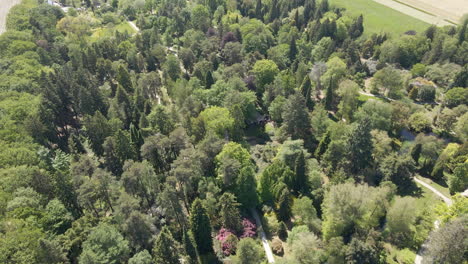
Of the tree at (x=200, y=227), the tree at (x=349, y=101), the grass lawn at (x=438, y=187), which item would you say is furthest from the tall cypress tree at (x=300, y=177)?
the tree at (x=349, y=101)

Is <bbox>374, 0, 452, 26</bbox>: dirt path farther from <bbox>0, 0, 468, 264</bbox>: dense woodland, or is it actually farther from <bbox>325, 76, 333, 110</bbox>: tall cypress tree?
<bbox>325, 76, 333, 110</bbox>: tall cypress tree

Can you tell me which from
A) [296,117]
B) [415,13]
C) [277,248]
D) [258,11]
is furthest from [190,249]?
[415,13]

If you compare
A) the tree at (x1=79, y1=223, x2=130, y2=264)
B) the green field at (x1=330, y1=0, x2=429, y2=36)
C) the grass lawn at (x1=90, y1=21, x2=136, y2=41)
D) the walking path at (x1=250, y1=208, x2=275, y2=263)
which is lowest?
the walking path at (x1=250, y1=208, x2=275, y2=263)

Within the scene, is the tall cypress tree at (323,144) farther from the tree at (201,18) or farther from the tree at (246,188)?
the tree at (201,18)

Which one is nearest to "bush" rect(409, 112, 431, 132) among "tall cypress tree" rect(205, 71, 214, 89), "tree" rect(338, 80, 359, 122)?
"tree" rect(338, 80, 359, 122)

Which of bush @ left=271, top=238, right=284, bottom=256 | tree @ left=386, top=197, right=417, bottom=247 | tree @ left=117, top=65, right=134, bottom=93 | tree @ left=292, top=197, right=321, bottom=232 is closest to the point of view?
tree @ left=386, top=197, right=417, bottom=247

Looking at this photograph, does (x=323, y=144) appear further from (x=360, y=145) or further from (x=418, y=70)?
(x=418, y=70)
